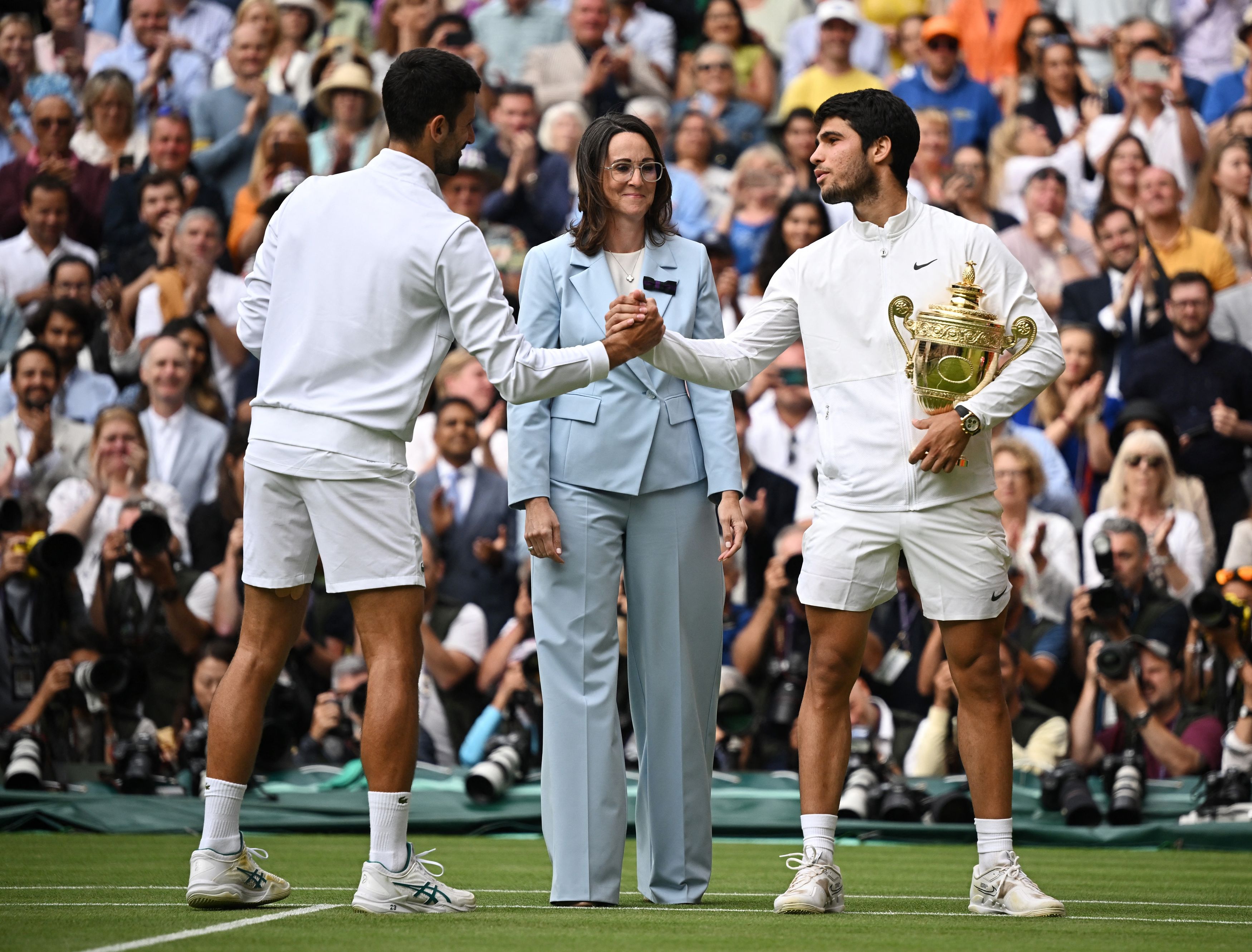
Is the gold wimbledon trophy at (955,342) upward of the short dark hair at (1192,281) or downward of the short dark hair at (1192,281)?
downward

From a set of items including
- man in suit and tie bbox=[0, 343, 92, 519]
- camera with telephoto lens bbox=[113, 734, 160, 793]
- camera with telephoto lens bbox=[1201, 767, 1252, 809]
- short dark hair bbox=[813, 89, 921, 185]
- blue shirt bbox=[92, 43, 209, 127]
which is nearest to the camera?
short dark hair bbox=[813, 89, 921, 185]

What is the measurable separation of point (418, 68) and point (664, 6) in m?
9.38

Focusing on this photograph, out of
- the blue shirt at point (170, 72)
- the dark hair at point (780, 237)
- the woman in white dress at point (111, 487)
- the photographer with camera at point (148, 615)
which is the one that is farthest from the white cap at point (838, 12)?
the photographer with camera at point (148, 615)

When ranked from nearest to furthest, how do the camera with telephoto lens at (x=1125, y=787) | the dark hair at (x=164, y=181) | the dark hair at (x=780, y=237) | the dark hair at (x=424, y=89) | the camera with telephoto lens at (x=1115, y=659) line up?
1. the dark hair at (x=424, y=89)
2. the camera with telephoto lens at (x=1125, y=787)
3. the camera with telephoto lens at (x=1115, y=659)
4. the dark hair at (x=780, y=237)
5. the dark hair at (x=164, y=181)

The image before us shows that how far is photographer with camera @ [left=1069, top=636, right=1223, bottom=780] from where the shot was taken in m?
8.11

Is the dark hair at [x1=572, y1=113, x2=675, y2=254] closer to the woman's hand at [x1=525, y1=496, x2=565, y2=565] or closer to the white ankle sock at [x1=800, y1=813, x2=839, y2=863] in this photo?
the woman's hand at [x1=525, y1=496, x2=565, y2=565]

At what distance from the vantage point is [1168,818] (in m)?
7.87

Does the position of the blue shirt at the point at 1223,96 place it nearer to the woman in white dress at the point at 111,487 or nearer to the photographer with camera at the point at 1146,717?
the photographer with camera at the point at 1146,717

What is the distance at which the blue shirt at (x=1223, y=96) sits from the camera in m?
11.6

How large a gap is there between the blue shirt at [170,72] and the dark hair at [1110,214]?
22.4 feet

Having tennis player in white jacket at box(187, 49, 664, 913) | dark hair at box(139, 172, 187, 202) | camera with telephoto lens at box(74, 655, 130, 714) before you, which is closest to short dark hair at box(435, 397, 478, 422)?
camera with telephoto lens at box(74, 655, 130, 714)

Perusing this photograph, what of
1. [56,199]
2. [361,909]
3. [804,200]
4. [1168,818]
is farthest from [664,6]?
[361,909]

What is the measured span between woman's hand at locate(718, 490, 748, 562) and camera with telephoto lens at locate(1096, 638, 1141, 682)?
3.69m

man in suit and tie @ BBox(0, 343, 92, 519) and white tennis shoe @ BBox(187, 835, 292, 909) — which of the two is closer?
white tennis shoe @ BBox(187, 835, 292, 909)
